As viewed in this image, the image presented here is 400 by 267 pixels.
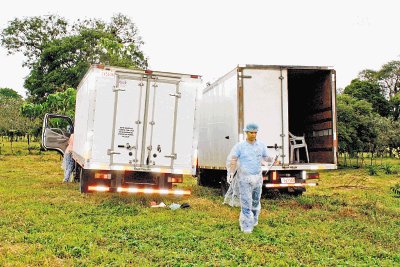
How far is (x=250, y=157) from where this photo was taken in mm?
7465

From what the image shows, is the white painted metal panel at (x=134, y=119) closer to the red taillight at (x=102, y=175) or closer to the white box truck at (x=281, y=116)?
the red taillight at (x=102, y=175)

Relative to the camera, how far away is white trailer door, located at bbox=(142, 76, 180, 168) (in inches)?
373

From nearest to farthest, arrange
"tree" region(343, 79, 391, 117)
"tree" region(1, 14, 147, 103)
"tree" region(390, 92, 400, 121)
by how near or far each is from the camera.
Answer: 1. "tree" region(1, 14, 147, 103)
2. "tree" region(343, 79, 391, 117)
3. "tree" region(390, 92, 400, 121)

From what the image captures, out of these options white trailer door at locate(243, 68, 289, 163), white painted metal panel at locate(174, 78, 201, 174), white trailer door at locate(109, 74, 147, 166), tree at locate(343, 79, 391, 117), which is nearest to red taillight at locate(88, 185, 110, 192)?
white trailer door at locate(109, 74, 147, 166)

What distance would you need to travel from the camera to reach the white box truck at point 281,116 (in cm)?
1051

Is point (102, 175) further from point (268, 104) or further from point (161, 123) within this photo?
point (268, 104)

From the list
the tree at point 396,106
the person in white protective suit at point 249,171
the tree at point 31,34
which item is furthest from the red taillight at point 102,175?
the tree at point 396,106

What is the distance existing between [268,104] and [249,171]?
357cm

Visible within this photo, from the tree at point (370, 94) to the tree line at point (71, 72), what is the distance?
14789 mm

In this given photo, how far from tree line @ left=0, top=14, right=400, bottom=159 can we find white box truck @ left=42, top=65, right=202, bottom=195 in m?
16.0

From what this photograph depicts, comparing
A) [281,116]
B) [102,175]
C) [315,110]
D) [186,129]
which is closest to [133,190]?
[102,175]

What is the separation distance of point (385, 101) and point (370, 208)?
47.0m

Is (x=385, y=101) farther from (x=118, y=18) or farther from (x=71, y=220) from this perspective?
(x=71, y=220)

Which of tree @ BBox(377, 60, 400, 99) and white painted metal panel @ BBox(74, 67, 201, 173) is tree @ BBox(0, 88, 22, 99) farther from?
white painted metal panel @ BBox(74, 67, 201, 173)
